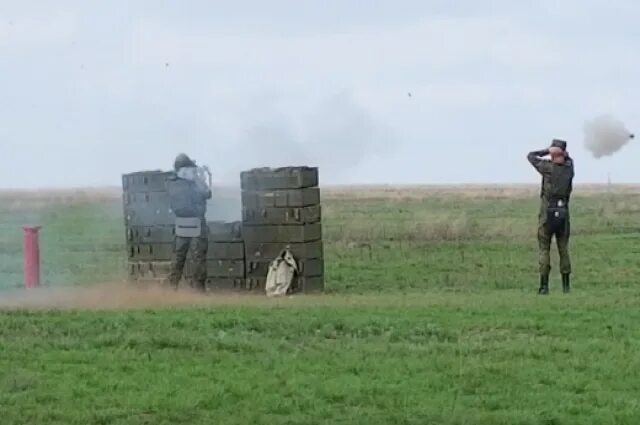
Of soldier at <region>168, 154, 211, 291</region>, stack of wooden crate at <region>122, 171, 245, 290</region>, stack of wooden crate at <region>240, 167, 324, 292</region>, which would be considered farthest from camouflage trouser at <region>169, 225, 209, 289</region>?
stack of wooden crate at <region>240, 167, 324, 292</region>

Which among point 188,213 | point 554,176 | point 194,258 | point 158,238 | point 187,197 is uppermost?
point 554,176

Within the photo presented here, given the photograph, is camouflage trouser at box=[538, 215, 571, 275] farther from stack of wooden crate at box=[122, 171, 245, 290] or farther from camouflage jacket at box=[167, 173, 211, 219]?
camouflage jacket at box=[167, 173, 211, 219]

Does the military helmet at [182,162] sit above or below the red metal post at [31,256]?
above

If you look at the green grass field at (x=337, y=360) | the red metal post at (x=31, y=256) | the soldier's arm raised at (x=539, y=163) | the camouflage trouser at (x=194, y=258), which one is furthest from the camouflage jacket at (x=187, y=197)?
the soldier's arm raised at (x=539, y=163)

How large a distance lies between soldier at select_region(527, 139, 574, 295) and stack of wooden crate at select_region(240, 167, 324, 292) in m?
3.33

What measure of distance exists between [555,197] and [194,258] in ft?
16.8

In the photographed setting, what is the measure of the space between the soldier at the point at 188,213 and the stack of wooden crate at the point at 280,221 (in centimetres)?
77

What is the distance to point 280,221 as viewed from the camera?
63.4 feet

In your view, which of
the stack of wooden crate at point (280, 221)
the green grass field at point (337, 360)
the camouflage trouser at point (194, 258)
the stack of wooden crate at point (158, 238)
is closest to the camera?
the green grass field at point (337, 360)

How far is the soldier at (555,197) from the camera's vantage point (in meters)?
17.8

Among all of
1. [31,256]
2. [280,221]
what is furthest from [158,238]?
[280,221]

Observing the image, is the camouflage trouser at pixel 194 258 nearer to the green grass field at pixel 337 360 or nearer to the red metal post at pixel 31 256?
the green grass field at pixel 337 360

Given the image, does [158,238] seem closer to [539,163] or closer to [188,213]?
[188,213]

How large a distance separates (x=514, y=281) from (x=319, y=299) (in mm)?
4718
